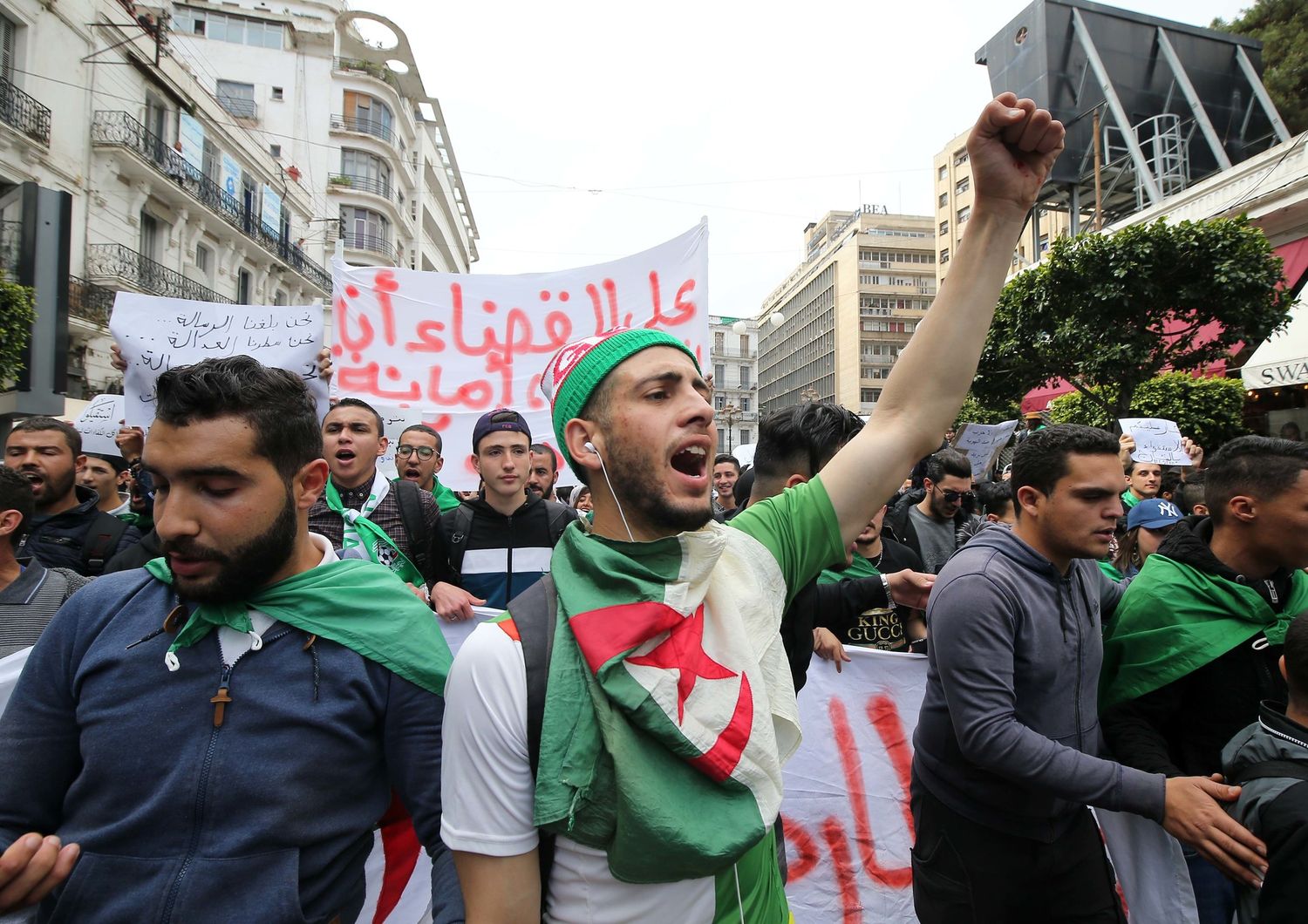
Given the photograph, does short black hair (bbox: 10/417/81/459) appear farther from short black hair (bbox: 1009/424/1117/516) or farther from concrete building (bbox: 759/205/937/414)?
concrete building (bbox: 759/205/937/414)

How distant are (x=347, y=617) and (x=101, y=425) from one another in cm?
534

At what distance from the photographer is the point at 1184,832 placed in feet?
6.07

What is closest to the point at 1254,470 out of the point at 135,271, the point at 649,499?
the point at 649,499

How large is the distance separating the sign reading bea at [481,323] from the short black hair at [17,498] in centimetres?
261

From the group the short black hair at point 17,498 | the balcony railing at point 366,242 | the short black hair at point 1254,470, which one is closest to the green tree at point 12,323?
the short black hair at point 17,498

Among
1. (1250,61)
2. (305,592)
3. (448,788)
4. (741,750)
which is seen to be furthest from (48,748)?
(1250,61)

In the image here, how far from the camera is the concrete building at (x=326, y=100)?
1421 inches

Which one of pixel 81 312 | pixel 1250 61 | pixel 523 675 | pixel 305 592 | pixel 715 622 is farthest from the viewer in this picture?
pixel 1250 61

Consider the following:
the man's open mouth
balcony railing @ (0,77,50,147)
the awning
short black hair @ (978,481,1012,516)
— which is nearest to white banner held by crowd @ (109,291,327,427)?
the man's open mouth

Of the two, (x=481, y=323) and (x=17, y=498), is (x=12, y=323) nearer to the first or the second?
(x=481, y=323)

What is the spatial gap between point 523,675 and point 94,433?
5672mm

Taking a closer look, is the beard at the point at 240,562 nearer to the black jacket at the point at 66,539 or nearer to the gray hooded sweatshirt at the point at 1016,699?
the gray hooded sweatshirt at the point at 1016,699

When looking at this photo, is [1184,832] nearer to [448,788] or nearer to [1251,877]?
[1251,877]

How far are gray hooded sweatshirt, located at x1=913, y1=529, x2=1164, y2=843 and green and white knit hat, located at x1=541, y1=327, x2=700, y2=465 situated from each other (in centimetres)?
129
